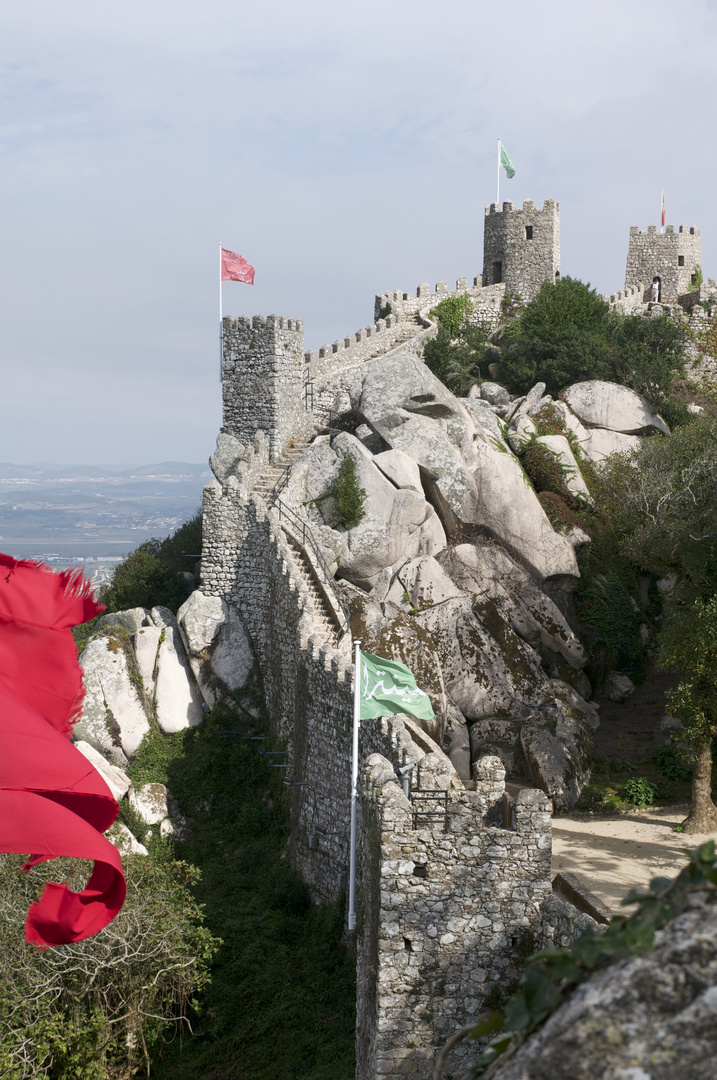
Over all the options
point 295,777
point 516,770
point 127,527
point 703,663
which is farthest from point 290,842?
point 127,527

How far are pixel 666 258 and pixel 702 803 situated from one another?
121 ft

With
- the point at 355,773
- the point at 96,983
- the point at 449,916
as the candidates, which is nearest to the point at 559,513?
the point at 355,773

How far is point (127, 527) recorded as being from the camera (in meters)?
122

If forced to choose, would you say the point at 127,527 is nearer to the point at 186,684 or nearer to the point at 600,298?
the point at 600,298

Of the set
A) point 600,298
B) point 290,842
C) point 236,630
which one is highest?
point 600,298

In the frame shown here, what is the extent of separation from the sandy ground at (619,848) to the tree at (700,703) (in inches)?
18.8

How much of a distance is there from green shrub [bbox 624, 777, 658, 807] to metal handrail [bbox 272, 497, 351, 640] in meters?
7.18

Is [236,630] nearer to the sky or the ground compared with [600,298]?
nearer to the ground

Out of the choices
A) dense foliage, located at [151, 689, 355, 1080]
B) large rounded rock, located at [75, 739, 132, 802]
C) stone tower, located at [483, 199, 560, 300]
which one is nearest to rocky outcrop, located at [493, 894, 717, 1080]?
dense foliage, located at [151, 689, 355, 1080]

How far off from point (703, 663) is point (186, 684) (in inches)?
505

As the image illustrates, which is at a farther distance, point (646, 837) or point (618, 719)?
point (618, 719)

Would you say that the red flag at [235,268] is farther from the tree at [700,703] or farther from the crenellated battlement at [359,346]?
the tree at [700,703]

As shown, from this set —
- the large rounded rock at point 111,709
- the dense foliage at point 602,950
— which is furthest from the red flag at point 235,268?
the dense foliage at point 602,950

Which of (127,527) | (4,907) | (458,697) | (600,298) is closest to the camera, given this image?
(4,907)
